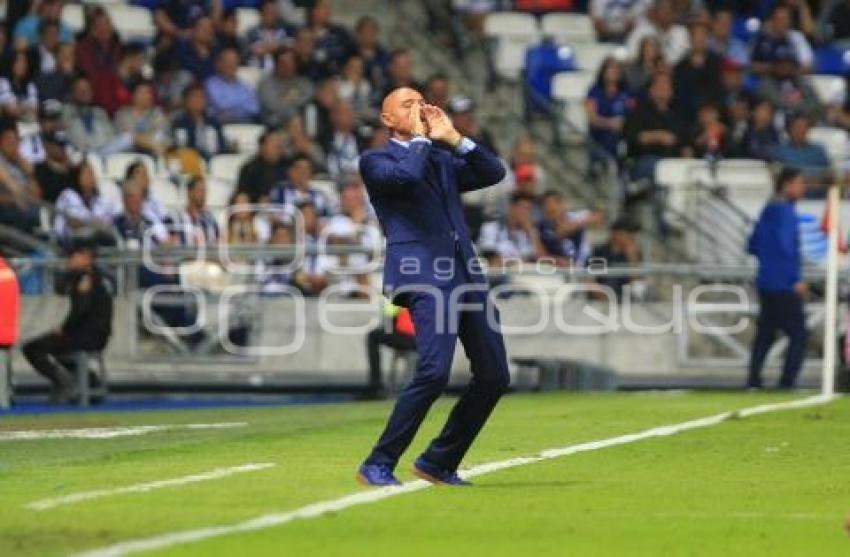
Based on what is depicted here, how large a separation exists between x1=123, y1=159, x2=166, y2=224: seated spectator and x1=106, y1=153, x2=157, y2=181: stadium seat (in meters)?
0.57

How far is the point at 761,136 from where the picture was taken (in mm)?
27922

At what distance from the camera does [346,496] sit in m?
11.0

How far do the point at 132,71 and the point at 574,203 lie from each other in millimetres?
4899

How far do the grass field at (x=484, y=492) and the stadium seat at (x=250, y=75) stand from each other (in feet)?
32.3

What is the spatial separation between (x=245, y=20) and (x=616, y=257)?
560 centimetres

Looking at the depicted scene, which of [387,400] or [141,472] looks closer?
[141,472]

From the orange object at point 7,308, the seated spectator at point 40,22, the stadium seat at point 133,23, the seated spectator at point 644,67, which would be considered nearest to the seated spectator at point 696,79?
the seated spectator at point 644,67

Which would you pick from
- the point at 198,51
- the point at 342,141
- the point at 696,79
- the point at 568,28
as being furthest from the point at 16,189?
the point at 696,79

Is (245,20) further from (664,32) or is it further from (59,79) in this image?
(664,32)

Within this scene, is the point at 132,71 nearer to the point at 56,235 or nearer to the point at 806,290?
the point at 56,235

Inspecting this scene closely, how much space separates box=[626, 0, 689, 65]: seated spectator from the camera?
2955 cm

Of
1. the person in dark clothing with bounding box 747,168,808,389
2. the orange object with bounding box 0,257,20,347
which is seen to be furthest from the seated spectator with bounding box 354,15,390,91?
the orange object with bounding box 0,257,20,347

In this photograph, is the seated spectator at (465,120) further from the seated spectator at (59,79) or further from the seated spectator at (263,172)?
the seated spectator at (59,79)

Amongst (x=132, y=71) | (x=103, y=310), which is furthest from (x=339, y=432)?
(x=132, y=71)
